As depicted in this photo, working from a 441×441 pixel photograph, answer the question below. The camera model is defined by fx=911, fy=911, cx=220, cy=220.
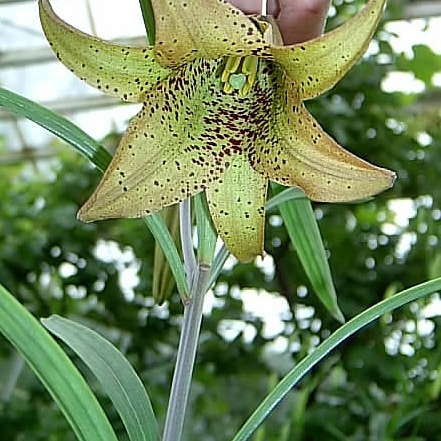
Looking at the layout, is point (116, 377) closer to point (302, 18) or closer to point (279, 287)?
point (302, 18)

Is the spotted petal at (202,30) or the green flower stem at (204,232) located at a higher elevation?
the spotted petal at (202,30)

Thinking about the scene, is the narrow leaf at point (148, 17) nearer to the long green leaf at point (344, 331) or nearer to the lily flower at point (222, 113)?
the lily flower at point (222, 113)

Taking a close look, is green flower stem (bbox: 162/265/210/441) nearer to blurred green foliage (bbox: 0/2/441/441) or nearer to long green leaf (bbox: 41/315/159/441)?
long green leaf (bbox: 41/315/159/441)

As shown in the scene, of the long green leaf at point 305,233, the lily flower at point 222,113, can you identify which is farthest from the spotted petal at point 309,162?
the long green leaf at point 305,233

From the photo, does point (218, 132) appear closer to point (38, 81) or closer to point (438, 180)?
point (438, 180)

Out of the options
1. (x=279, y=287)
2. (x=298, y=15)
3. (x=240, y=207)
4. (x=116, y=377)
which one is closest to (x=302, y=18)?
(x=298, y=15)

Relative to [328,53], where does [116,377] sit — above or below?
below

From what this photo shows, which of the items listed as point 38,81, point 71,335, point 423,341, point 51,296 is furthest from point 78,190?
point 38,81
